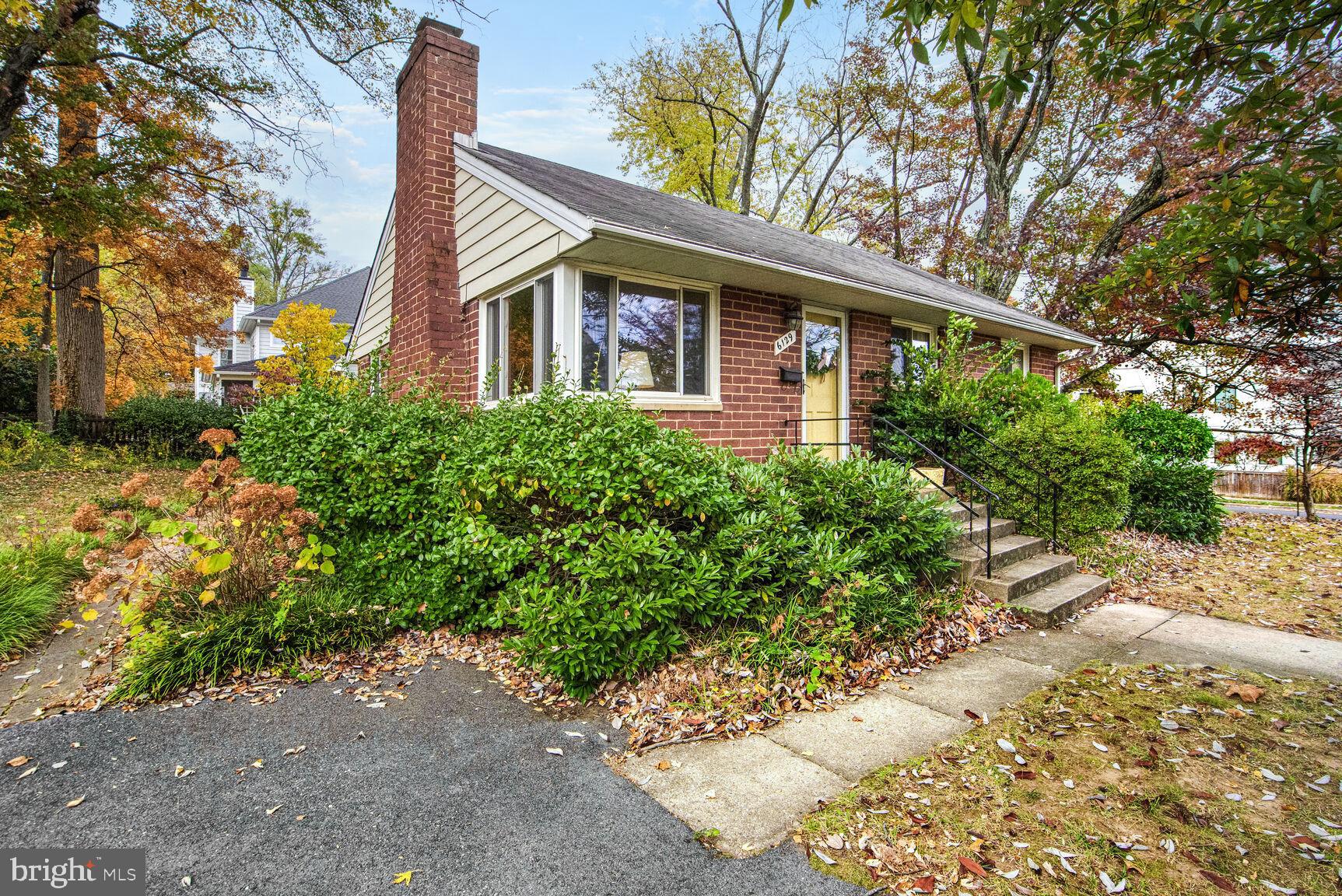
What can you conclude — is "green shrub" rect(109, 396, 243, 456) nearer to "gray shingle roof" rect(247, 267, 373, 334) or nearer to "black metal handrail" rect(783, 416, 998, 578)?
"gray shingle roof" rect(247, 267, 373, 334)

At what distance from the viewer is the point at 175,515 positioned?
7172 mm

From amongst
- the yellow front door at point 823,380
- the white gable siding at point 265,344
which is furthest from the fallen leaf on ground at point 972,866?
the white gable siding at point 265,344

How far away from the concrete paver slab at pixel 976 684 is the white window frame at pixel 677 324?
320cm

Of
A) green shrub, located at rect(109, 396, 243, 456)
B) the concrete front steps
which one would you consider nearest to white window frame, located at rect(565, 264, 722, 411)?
the concrete front steps

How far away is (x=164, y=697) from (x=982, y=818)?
170 inches

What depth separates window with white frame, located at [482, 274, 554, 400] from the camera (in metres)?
6.16

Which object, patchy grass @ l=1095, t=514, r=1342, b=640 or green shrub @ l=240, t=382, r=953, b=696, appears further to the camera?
patchy grass @ l=1095, t=514, r=1342, b=640

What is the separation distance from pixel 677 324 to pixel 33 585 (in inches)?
233

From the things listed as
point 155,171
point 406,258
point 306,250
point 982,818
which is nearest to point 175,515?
point 406,258

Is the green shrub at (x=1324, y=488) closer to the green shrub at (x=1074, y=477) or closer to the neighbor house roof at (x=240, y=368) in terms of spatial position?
the green shrub at (x=1074, y=477)

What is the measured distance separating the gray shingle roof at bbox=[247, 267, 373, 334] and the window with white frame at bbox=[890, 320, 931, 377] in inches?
774

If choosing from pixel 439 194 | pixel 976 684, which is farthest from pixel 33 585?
pixel 976 684

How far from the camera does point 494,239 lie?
6812 millimetres

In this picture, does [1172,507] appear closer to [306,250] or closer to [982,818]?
[982,818]
